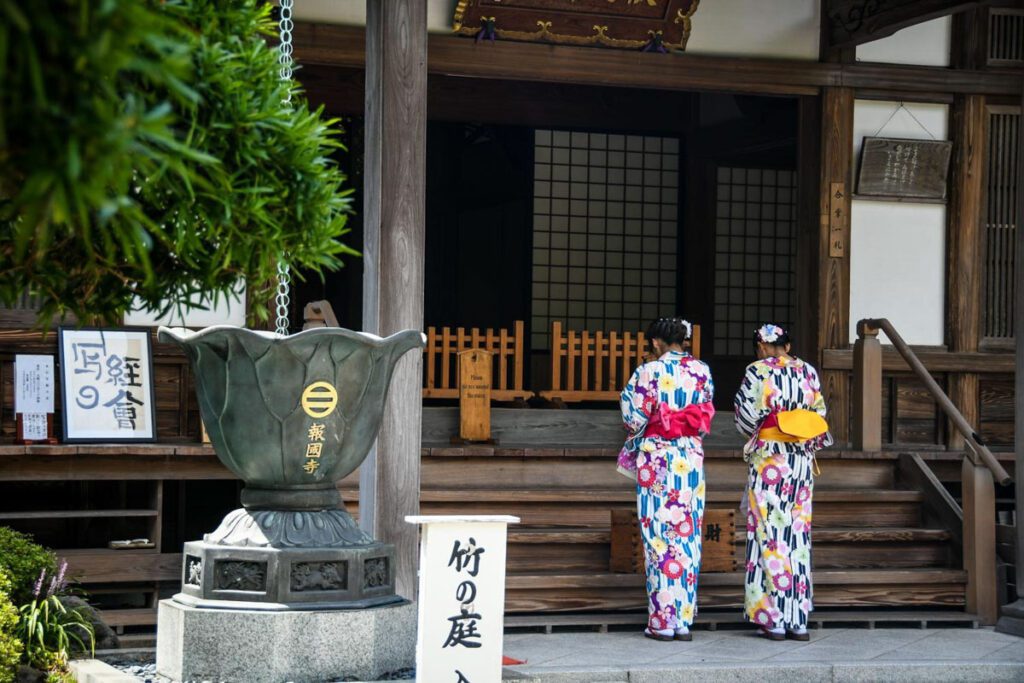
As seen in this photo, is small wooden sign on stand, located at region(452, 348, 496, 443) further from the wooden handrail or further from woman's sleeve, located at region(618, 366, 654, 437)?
the wooden handrail

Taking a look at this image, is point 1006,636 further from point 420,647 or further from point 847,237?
point 420,647

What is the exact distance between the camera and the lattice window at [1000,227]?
1207 centimetres

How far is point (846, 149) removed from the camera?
11750 millimetres

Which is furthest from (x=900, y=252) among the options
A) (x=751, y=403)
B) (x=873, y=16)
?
(x=751, y=403)

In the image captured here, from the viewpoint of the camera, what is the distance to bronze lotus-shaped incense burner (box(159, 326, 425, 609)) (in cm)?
612

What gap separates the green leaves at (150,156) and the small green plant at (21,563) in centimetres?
369

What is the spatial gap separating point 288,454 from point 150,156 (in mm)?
3805

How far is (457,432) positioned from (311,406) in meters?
5.22

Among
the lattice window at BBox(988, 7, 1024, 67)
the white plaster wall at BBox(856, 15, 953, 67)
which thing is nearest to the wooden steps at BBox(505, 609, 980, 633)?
the white plaster wall at BBox(856, 15, 953, 67)

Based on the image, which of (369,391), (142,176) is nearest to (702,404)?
(369,391)

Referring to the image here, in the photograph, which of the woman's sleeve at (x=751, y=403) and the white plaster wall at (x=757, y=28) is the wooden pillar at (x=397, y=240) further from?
Answer: the white plaster wall at (x=757, y=28)

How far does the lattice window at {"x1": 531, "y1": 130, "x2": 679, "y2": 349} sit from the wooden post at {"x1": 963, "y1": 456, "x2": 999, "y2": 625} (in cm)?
602

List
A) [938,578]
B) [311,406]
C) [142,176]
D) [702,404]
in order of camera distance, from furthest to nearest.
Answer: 1. [938,578]
2. [702,404]
3. [311,406]
4. [142,176]

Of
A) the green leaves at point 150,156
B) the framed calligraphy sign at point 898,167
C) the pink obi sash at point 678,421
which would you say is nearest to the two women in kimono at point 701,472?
the pink obi sash at point 678,421
